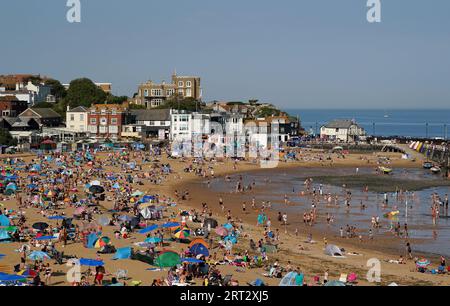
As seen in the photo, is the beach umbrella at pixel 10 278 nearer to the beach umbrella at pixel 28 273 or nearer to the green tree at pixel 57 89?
the beach umbrella at pixel 28 273

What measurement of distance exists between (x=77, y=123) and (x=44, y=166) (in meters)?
31.9

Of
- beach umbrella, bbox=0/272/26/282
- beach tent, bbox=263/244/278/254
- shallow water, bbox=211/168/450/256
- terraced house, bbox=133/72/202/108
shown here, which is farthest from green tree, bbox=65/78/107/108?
beach umbrella, bbox=0/272/26/282

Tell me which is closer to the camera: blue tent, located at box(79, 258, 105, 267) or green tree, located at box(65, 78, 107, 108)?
blue tent, located at box(79, 258, 105, 267)

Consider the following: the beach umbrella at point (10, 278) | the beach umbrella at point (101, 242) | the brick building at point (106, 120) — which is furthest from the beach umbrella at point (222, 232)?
the brick building at point (106, 120)

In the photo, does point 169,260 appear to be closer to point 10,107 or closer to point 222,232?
point 222,232

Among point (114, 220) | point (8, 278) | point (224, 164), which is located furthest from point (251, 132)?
point (8, 278)

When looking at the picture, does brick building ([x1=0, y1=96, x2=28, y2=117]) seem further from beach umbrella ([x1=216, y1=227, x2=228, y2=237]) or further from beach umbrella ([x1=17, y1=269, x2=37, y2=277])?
beach umbrella ([x1=17, y1=269, x2=37, y2=277])

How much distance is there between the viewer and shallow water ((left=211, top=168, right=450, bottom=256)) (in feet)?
107

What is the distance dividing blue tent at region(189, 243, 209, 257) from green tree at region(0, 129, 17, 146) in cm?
4992

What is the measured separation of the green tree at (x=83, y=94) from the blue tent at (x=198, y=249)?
257 feet

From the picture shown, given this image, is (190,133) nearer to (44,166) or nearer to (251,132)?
(251,132)

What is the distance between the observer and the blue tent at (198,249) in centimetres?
2214

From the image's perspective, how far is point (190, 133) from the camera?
277 feet
